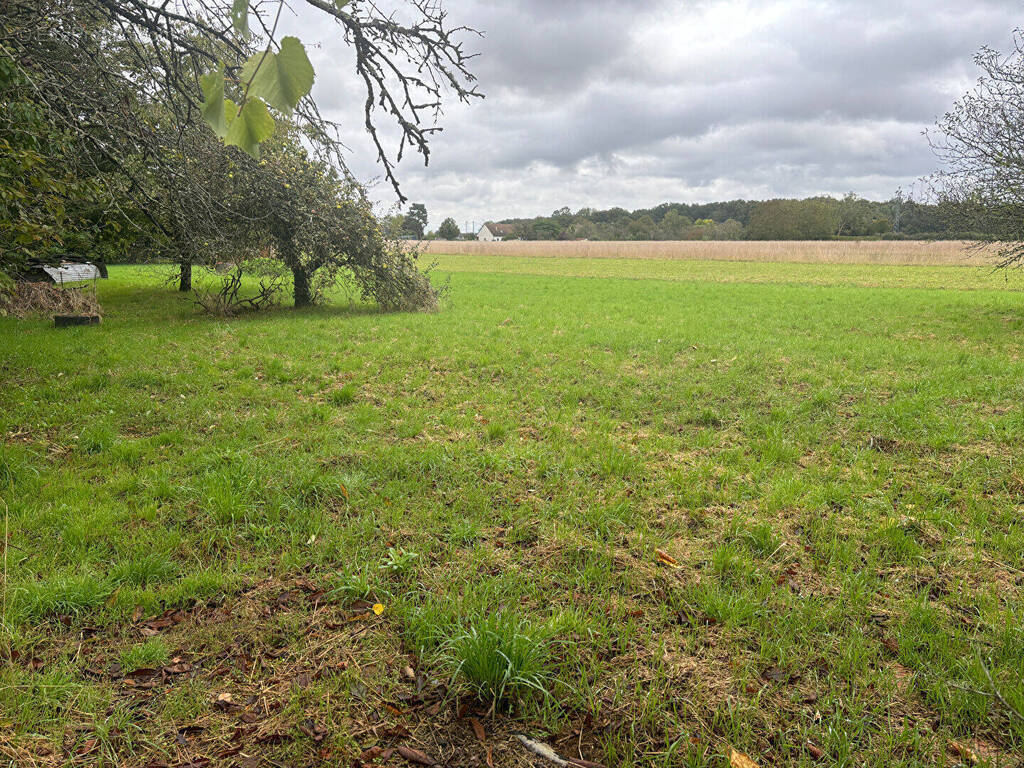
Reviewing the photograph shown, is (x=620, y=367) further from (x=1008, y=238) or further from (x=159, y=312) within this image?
(x=159, y=312)

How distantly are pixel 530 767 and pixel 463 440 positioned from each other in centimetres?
371

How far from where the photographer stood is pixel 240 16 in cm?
82

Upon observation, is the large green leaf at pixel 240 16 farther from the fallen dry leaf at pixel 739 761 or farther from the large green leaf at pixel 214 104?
the fallen dry leaf at pixel 739 761

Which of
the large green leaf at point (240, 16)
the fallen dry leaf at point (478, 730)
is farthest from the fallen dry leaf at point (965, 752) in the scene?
the large green leaf at point (240, 16)

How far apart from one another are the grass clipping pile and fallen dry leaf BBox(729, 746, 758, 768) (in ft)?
49.0

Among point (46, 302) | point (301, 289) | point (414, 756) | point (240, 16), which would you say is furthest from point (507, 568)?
point (46, 302)

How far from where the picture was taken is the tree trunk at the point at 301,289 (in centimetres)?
1534

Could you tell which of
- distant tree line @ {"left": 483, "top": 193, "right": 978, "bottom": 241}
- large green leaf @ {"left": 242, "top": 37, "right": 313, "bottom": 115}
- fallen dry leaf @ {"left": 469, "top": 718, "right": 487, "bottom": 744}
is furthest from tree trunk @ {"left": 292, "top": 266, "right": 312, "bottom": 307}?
distant tree line @ {"left": 483, "top": 193, "right": 978, "bottom": 241}

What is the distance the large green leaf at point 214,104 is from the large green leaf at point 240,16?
9cm

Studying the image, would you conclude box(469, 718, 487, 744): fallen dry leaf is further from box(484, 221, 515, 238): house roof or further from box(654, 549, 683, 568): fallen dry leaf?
box(484, 221, 515, 238): house roof

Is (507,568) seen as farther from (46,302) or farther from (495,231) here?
(495,231)

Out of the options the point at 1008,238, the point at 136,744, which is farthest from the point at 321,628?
the point at 1008,238

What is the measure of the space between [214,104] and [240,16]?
14 centimetres

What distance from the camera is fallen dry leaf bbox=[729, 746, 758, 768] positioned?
2.01 meters
